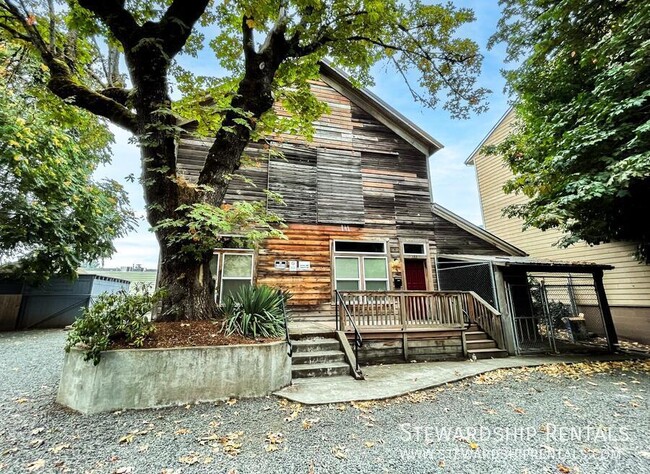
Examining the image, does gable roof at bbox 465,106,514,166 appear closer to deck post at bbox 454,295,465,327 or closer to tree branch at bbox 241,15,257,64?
deck post at bbox 454,295,465,327

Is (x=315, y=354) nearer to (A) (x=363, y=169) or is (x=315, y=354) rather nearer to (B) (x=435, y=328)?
(B) (x=435, y=328)

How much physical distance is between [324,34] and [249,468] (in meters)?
7.54

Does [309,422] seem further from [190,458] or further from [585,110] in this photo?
[585,110]

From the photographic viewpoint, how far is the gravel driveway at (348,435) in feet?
8.71

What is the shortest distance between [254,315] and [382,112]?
377 inches

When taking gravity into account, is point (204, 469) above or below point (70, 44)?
below

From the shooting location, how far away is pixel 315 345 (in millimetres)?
5742

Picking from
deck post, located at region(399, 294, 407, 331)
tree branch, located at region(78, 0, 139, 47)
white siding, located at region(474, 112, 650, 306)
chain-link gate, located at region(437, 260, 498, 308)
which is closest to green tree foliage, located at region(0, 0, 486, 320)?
tree branch, located at region(78, 0, 139, 47)

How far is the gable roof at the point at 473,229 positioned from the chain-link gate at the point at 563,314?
A: 1.19 meters

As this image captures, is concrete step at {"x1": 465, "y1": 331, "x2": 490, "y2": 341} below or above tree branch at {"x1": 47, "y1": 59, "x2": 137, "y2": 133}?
below

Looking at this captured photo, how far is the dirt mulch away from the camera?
413 centimetres

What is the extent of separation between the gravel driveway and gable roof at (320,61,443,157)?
918 centimetres

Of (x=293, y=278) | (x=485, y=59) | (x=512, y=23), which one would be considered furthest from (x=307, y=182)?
(x=512, y=23)

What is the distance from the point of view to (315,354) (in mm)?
5512
